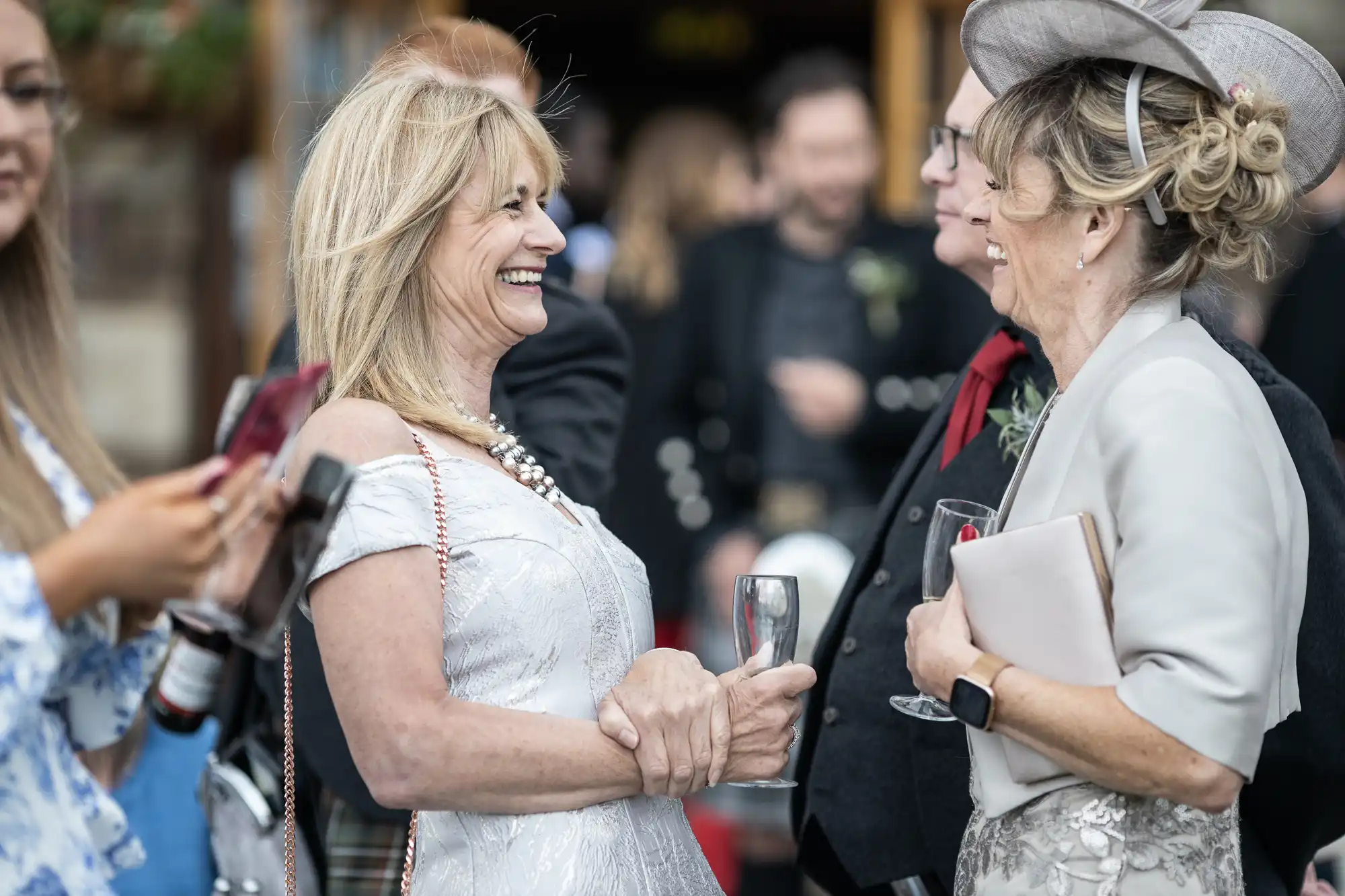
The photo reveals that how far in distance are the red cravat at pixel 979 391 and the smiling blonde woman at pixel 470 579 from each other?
78 cm

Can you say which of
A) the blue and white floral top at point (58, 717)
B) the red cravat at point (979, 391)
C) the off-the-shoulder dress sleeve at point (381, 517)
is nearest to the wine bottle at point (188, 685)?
the blue and white floral top at point (58, 717)

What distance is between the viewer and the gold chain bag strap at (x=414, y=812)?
2.27 metres

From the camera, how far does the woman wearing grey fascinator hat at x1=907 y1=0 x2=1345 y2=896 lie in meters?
2.00

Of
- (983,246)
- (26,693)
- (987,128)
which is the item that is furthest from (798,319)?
(26,693)

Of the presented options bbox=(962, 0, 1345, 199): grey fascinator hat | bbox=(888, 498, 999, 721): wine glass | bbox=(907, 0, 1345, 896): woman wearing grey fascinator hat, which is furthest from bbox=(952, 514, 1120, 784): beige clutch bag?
bbox=(962, 0, 1345, 199): grey fascinator hat

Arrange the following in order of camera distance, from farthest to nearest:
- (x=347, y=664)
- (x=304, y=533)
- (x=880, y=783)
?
(x=880, y=783) < (x=347, y=664) < (x=304, y=533)

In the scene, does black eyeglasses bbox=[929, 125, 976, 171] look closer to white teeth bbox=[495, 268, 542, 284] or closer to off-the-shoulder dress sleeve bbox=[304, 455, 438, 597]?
white teeth bbox=[495, 268, 542, 284]

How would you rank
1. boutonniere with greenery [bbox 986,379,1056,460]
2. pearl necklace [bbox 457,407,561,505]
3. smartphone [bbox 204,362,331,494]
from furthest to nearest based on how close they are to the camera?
boutonniere with greenery [bbox 986,379,1056,460] → pearl necklace [bbox 457,407,561,505] → smartphone [bbox 204,362,331,494]

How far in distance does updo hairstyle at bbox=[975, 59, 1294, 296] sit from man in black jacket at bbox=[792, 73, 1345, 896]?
0.38m

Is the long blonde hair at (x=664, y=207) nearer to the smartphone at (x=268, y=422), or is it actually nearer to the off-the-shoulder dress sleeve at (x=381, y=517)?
the off-the-shoulder dress sleeve at (x=381, y=517)

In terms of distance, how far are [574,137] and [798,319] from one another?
1.86m

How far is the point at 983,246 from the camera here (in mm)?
3145

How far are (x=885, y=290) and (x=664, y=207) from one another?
2125mm

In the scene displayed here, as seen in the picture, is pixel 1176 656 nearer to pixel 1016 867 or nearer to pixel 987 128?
pixel 1016 867
